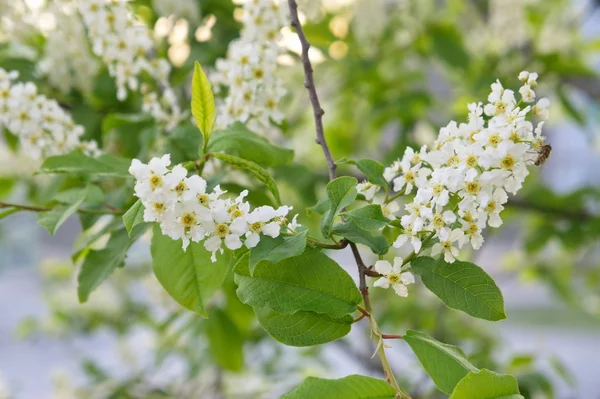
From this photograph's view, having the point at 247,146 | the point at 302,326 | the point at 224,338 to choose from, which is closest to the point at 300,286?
the point at 302,326

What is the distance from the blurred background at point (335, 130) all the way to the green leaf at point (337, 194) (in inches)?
9.2

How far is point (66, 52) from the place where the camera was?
2.34 feet

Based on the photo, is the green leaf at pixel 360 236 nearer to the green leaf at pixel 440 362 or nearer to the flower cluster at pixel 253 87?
the green leaf at pixel 440 362

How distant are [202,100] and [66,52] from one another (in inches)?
16.6

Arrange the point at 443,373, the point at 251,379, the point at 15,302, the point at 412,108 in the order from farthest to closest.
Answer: the point at 15,302 < the point at 251,379 < the point at 412,108 < the point at 443,373

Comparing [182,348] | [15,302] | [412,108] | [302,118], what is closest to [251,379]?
[182,348]

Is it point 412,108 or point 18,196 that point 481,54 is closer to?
point 412,108

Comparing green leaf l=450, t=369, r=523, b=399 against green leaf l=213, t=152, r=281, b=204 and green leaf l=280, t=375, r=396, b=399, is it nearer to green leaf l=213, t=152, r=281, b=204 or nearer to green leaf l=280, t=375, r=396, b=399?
green leaf l=280, t=375, r=396, b=399

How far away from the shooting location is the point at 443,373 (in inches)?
12.1

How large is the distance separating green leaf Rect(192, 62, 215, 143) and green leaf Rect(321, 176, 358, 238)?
0.09 metres

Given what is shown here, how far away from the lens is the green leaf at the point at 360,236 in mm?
333

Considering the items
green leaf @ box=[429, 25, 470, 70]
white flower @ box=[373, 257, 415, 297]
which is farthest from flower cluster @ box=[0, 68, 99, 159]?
green leaf @ box=[429, 25, 470, 70]

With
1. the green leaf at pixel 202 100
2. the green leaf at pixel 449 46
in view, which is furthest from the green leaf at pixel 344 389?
the green leaf at pixel 449 46

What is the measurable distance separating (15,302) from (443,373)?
2104mm
